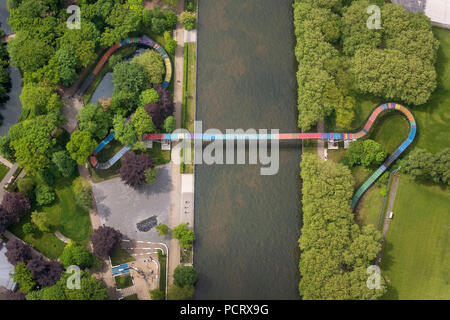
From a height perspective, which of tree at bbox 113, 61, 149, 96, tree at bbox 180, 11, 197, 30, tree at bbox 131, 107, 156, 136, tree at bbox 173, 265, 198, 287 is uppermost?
tree at bbox 180, 11, 197, 30

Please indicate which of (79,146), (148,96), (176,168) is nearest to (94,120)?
(79,146)

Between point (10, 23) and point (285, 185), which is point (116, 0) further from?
point (285, 185)

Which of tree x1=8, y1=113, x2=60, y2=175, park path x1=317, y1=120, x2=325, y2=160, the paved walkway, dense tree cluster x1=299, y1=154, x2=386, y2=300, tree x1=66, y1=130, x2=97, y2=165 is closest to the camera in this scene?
dense tree cluster x1=299, y1=154, x2=386, y2=300

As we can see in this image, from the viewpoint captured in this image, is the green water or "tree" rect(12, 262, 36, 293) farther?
the green water

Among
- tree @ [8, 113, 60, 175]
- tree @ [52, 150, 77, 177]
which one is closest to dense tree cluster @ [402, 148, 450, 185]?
tree @ [52, 150, 77, 177]

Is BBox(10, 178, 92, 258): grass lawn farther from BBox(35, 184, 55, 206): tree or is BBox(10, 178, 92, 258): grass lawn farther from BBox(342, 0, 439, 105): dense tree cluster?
BBox(342, 0, 439, 105): dense tree cluster

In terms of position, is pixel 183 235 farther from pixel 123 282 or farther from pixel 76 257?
pixel 76 257
